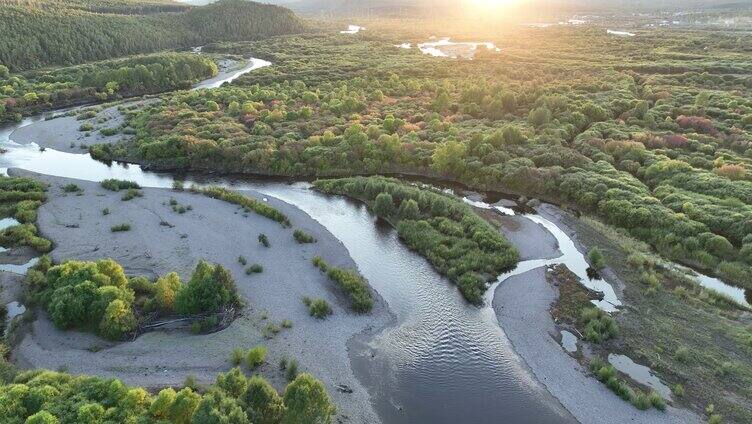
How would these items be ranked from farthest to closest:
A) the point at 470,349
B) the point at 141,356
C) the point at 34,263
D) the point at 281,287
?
the point at 34,263, the point at 281,287, the point at 470,349, the point at 141,356

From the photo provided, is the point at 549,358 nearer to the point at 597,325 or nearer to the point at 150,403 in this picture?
the point at 597,325

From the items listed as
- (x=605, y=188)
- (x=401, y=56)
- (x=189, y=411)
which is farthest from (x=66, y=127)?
(x=401, y=56)

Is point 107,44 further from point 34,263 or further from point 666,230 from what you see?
point 666,230

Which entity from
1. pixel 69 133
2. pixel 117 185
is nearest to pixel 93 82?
pixel 69 133

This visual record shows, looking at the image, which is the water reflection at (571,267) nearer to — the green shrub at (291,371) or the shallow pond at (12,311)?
the green shrub at (291,371)

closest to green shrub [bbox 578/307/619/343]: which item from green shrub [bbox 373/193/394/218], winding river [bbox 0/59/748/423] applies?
winding river [bbox 0/59/748/423]

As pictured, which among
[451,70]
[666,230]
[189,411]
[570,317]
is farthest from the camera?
[451,70]
